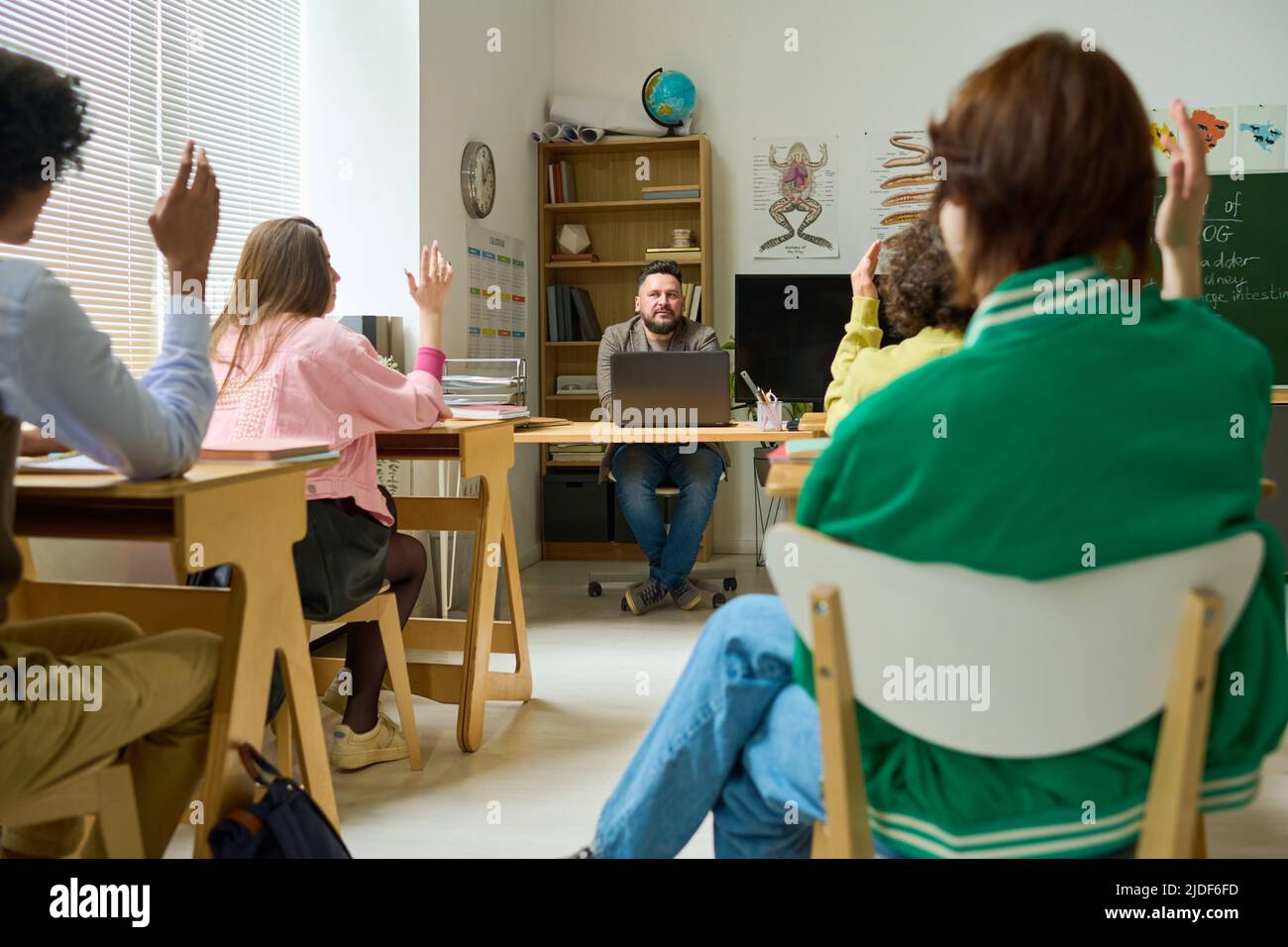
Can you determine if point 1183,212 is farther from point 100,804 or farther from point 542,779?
point 542,779

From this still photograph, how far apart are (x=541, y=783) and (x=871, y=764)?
1.40 meters

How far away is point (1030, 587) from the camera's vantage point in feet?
3.00

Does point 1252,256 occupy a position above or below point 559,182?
below

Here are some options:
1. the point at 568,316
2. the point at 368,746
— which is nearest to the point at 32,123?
the point at 368,746

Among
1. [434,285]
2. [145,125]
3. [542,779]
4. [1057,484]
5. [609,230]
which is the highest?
[609,230]

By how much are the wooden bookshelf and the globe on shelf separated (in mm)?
97

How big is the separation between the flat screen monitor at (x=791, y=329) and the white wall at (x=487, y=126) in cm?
112

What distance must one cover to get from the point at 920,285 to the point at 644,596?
2330 mm

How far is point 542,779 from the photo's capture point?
2365 millimetres

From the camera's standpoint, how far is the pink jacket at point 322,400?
2.17 meters

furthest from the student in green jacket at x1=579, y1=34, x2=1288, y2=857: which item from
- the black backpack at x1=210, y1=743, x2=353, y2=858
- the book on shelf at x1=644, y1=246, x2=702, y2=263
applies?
the book on shelf at x1=644, y1=246, x2=702, y2=263

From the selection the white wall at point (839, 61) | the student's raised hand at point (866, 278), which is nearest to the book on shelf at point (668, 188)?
the white wall at point (839, 61)

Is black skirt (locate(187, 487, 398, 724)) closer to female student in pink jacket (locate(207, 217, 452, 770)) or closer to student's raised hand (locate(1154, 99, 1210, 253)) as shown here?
female student in pink jacket (locate(207, 217, 452, 770))

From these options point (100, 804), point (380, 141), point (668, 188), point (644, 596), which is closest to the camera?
point (100, 804)
